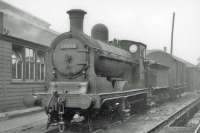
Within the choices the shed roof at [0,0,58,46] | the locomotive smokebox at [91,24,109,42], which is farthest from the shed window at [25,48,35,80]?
the locomotive smokebox at [91,24,109,42]

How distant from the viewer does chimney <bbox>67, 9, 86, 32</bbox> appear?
10.2m

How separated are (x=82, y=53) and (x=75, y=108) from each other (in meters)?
1.75


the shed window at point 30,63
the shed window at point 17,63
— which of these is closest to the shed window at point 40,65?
the shed window at point 30,63

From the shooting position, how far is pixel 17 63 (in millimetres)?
14828

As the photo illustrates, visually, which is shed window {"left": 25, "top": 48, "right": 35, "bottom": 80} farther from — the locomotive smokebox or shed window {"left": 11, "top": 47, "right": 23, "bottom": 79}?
the locomotive smokebox

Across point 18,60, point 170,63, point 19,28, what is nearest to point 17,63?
point 18,60

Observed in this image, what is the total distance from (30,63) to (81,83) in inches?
276

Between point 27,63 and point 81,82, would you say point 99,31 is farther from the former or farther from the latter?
point 27,63

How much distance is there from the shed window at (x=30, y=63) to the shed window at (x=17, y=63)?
508 millimetres

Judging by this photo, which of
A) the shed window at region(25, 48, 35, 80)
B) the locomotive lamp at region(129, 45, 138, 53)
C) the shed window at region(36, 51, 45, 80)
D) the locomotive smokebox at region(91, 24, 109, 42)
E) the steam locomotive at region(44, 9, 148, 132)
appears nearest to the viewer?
the steam locomotive at region(44, 9, 148, 132)

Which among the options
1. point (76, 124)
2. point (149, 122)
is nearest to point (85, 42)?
point (76, 124)

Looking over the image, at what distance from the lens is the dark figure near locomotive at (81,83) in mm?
9188

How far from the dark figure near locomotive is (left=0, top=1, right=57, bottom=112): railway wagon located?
3366 mm

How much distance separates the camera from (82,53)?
994 centimetres
